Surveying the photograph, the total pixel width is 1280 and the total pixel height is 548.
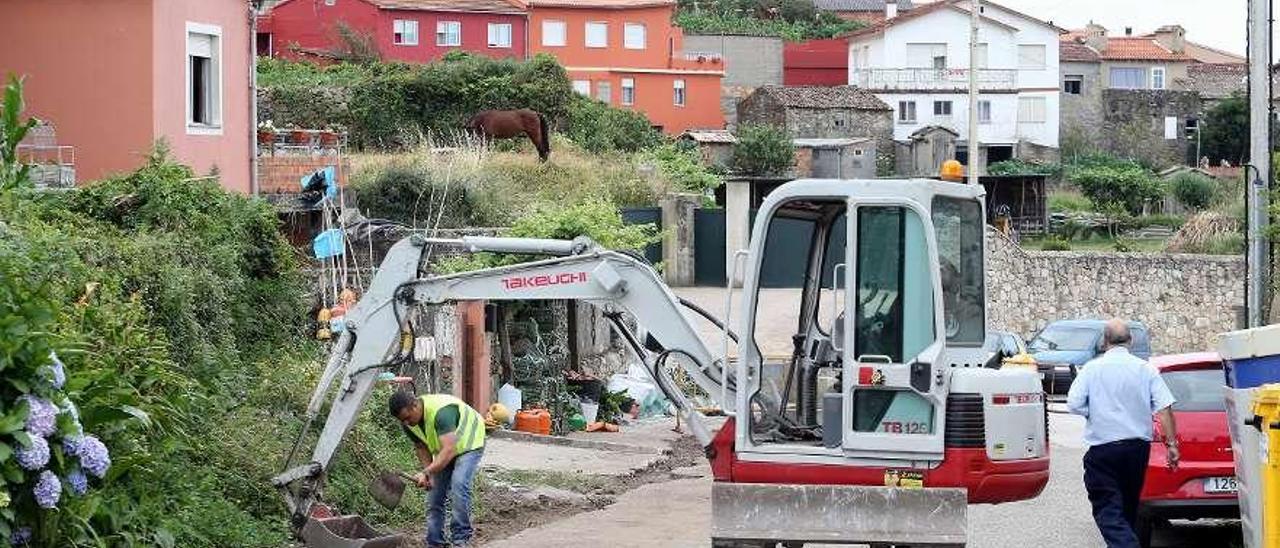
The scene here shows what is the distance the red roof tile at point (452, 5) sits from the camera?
69.6 m

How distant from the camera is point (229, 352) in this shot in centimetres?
1716

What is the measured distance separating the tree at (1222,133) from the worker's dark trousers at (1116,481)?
7307 cm

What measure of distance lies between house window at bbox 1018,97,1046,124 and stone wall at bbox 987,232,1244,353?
1327 inches

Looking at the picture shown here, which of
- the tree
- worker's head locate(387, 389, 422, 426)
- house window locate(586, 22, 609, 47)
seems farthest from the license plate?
the tree

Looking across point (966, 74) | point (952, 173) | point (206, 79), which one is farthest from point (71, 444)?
point (966, 74)

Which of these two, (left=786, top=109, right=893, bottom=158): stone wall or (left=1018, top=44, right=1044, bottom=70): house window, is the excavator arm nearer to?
(left=786, top=109, right=893, bottom=158): stone wall

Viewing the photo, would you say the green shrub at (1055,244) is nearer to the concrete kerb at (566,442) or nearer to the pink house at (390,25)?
the pink house at (390,25)

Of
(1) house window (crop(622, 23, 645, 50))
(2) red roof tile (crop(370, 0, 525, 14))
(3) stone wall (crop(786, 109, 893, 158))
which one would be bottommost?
(3) stone wall (crop(786, 109, 893, 158))

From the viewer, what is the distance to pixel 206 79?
25203mm

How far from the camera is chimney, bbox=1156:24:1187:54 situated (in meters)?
105

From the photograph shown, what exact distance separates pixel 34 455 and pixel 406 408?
166 inches

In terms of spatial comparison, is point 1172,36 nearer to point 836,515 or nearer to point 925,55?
point 925,55

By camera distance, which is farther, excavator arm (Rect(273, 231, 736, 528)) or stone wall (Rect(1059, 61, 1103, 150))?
stone wall (Rect(1059, 61, 1103, 150))

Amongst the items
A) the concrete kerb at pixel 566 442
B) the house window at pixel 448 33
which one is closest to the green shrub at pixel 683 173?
the house window at pixel 448 33
